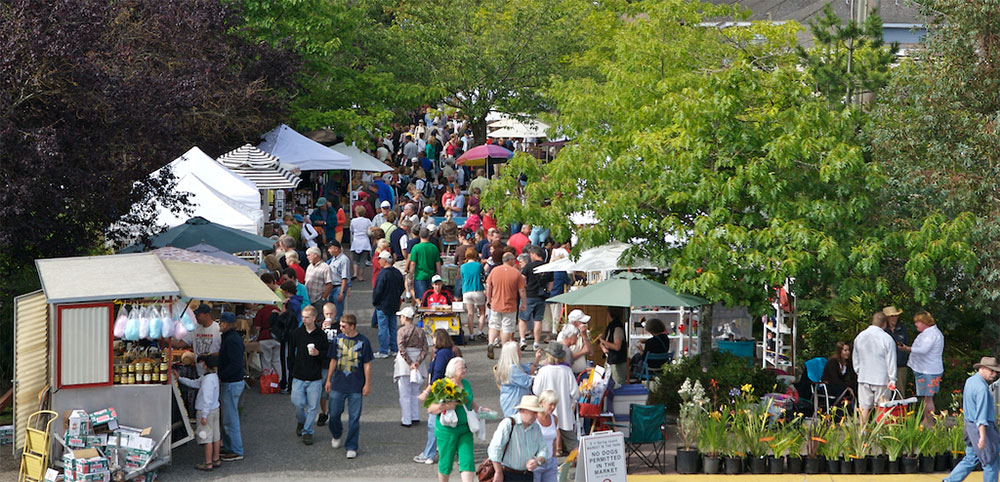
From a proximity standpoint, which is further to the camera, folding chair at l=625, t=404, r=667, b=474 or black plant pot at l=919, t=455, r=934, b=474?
black plant pot at l=919, t=455, r=934, b=474

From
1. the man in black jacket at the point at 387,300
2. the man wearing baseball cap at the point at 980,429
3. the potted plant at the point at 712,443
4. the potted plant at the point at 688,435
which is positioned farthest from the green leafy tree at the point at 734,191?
the man in black jacket at the point at 387,300

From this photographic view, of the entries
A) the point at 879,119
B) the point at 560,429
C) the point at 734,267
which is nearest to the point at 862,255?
the point at 734,267

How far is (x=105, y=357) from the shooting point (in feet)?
39.5

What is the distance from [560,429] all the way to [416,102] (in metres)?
20.2

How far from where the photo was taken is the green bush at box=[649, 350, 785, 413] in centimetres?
1502

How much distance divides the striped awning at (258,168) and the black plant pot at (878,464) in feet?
42.7

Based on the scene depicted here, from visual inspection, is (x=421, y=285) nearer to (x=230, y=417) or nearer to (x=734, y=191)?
(x=734, y=191)

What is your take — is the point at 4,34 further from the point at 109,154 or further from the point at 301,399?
the point at 301,399

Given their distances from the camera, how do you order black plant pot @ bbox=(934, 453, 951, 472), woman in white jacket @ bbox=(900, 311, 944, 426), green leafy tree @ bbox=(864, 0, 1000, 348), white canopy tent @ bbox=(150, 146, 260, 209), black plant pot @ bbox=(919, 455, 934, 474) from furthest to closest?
white canopy tent @ bbox=(150, 146, 260, 209) → green leafy tree @ bbox=(864, 0, 1000, 348) → woman in white jacket @ bbox=(900, 311, 944, 426) → black plant pot @ bbox=(934, 453, 951, 472) → black plant pot @ bbox=(919, 455, 934, 474)

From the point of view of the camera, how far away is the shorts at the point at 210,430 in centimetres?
1234

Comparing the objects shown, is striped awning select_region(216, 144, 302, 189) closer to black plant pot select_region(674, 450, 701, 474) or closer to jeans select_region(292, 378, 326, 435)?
jeans select_region(292, 378, 326, 435)

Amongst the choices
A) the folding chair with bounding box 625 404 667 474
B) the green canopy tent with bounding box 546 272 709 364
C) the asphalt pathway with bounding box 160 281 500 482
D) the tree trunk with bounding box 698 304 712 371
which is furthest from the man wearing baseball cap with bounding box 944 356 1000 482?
the asphalt pathway with bounding box 160 281 500 482

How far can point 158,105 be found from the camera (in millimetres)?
16125

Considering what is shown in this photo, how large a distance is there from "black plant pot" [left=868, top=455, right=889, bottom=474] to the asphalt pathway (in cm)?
423
